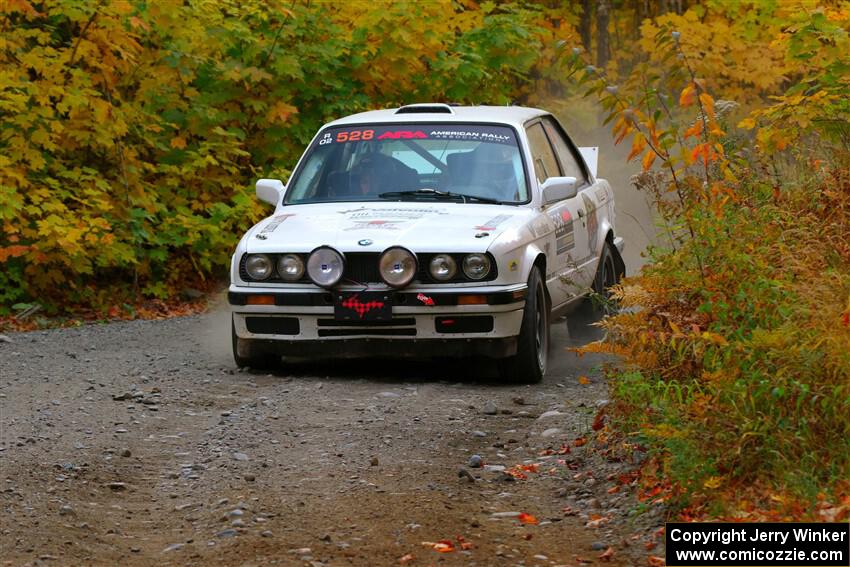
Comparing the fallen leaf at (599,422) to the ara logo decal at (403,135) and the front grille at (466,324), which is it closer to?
the front grille at (466,324)

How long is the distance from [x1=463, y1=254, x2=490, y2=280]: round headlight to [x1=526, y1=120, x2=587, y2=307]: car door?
88cm

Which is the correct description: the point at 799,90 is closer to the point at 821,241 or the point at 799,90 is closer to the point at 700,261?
the point at 821,241

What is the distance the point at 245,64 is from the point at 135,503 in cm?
924

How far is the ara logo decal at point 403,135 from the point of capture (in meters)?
9.80

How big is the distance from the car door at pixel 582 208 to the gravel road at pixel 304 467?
2.85ft

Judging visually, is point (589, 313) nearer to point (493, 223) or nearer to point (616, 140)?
point (493, 223)

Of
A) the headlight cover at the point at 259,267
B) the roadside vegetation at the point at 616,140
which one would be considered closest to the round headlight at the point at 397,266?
the headlight cover at the point at 259,267

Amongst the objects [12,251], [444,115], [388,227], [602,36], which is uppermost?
[602,36]

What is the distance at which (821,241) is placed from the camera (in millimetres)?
7719

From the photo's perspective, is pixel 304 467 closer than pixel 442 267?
Yes

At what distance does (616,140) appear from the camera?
27.8ft

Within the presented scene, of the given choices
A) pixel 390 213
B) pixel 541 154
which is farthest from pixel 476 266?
pixel 541 154

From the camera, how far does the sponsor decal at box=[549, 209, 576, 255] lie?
9.55 m

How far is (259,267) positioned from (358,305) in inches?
28.3
